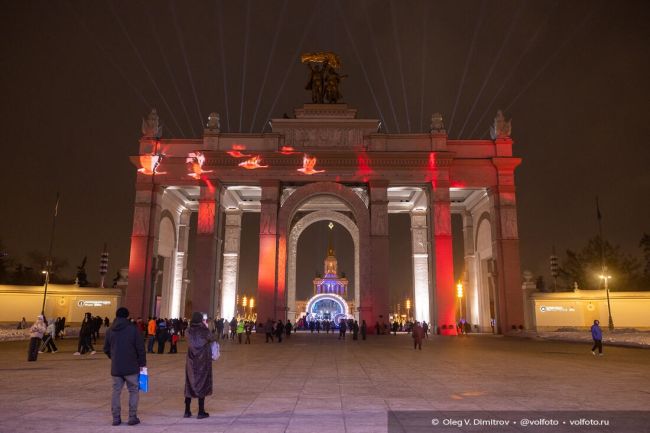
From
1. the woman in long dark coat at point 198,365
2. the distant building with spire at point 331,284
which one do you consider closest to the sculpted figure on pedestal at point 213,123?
the woman in long dark coat at point 198,365

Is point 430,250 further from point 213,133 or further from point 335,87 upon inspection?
point 213,133

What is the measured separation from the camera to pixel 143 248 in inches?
1495

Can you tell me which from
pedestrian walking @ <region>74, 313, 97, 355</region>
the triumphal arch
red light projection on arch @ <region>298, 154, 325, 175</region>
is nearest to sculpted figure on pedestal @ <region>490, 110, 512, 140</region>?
the triumphal arch

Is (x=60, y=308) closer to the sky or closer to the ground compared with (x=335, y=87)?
closer to the ground

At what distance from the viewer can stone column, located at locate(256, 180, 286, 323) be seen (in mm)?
37031

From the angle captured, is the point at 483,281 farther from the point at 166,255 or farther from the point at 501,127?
the point at 166,255

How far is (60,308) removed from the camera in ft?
123

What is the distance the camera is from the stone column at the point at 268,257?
1458 inches

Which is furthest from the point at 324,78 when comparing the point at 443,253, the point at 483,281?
the point at 483,281

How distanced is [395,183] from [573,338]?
1727cm

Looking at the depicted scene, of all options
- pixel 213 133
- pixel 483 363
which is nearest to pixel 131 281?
pixel 213 133

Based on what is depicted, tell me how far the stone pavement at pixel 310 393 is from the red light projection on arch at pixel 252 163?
82.8ft

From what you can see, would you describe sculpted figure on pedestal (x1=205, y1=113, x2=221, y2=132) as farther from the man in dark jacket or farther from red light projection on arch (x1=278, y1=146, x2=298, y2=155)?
the man in dark jacket

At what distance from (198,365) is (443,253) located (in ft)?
108
